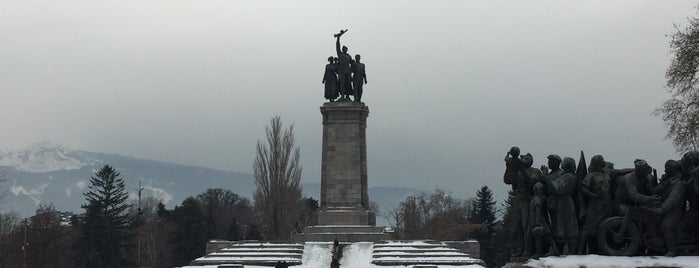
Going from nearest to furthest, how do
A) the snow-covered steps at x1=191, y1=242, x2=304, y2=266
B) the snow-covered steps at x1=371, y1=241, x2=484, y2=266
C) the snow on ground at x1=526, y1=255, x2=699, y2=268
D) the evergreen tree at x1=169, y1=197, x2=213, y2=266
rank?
the snow on ground at x1=526, y1=255, x2=699, y2=268, the snow-covered steps at x1=371, y1=241, x2=484, y2=266, the snow-covered steps at x1=191, y1=242, x2=304, y2=266, the evergreen tree at x1=169, y1=197, x2=213, y2=266

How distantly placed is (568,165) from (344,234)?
14.1m

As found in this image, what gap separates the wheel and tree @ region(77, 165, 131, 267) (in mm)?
41389

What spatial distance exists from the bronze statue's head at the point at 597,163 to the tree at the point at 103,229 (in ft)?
135

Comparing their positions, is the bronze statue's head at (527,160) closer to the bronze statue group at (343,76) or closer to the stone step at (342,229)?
the stone step at (342,229)

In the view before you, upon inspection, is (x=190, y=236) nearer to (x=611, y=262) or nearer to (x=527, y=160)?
(x=527, y=160)

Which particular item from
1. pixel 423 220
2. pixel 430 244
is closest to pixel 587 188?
pixel 430 244

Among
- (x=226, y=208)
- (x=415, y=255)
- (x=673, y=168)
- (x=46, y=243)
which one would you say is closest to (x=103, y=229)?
(x=46, y=243)

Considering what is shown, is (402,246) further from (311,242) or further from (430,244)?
(311,242)

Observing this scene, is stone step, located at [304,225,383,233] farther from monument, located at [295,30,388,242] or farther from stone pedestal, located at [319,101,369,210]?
stone pedestal, located at [319,101,369,210]

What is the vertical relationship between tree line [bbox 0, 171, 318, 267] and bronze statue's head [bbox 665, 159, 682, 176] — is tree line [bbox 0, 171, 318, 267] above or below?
below

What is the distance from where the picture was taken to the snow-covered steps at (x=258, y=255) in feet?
80.2

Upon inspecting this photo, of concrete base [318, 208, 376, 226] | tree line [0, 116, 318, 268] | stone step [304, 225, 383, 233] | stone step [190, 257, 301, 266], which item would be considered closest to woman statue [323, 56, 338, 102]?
concrete base [318, 208, 376, 226]

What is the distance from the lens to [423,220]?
236 feet

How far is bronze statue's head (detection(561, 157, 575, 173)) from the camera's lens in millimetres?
15977
